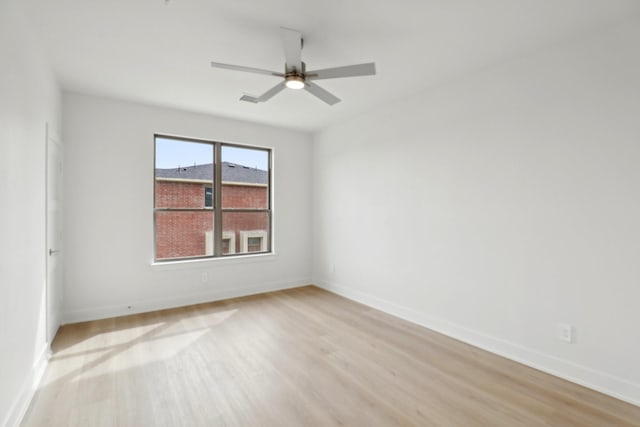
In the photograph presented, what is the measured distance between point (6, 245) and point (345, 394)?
2365 mm

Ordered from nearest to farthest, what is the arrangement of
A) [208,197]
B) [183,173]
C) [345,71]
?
[345,71] → [183,173] → [208,197]

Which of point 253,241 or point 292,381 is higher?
point 253,241

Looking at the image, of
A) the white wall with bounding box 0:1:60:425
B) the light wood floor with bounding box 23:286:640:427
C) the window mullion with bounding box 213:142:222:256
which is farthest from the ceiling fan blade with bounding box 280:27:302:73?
the window mullion with bounding box 213:142:222:256

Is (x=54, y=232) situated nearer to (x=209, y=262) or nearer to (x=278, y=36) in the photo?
(x=209, y=262)

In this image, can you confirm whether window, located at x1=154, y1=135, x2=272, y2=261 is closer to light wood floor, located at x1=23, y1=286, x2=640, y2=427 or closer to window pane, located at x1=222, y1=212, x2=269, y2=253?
window pane, located at x1=222, y1=212, x2=269, y2=253

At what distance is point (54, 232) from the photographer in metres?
3.17

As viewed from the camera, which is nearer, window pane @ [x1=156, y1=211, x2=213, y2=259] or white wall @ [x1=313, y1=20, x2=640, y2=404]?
white wall @ [x1=313, y1=20, x2=640, y2=404]

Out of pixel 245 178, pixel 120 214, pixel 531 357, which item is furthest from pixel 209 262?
pixel 531 357

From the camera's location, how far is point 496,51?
8.92 ft

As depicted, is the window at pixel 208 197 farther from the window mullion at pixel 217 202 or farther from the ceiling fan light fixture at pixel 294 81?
the ceiling fan light fixture at pixel 294 81

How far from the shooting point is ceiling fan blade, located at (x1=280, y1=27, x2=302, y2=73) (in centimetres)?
213

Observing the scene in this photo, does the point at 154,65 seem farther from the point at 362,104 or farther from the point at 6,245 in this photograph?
the point at 362,104

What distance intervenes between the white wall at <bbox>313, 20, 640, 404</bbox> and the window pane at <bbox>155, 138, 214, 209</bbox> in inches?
97.8

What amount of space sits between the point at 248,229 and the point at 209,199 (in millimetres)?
784
